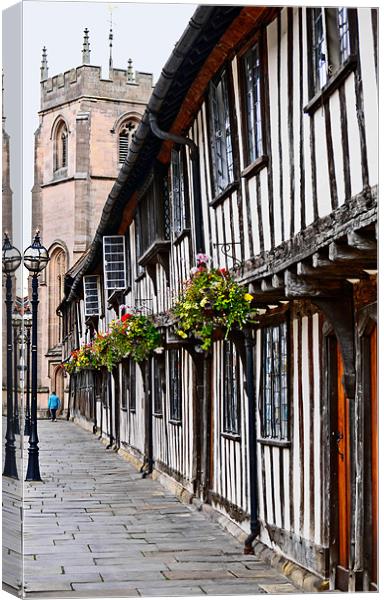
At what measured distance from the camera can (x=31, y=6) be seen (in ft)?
22.9

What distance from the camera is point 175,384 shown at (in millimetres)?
13453

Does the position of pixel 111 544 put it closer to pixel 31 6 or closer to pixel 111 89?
pixel 31 6

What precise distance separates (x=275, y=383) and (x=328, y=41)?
9.61ft

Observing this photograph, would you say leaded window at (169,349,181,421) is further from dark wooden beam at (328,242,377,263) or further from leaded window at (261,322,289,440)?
dark wooden beam at (328,242,377,263)

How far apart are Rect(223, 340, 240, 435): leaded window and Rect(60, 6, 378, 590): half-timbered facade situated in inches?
0.8

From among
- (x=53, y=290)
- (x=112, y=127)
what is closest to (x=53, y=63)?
(x=112, y=127)

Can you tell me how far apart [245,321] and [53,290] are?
11201 mm

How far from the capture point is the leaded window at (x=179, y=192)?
1194 cm

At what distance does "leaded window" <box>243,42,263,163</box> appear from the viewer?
839 centimetres

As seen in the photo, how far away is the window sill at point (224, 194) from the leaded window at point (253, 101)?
407mm

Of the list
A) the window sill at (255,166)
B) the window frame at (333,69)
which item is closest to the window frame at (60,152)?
the window sill at (255,166)

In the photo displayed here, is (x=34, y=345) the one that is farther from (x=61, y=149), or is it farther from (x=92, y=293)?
(x=92, y=293)

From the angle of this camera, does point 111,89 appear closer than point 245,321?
No

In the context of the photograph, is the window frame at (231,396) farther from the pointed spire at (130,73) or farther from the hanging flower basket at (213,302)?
the pointed spire at (130,73)
